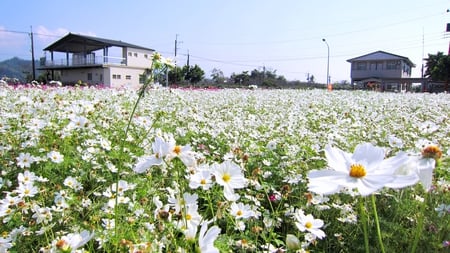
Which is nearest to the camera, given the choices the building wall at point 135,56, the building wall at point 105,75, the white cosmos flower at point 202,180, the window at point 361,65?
the white cosmos flower at point 202,180

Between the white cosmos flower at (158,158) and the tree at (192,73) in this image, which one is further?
the tree at (192,73)

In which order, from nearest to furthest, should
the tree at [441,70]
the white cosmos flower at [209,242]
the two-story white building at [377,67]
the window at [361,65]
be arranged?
the white cosmos flower at [209,242]
the tree at [441,70]
the two-story white building at [377,67]
the window at [361,65]

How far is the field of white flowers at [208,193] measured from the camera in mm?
806

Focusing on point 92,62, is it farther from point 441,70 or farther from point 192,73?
point 441,70

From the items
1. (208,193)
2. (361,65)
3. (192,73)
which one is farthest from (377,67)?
(208,193)

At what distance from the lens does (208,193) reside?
1071mm

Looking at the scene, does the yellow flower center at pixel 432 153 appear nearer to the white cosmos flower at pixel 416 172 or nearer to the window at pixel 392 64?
the white cosmos flower at pixel 416 172

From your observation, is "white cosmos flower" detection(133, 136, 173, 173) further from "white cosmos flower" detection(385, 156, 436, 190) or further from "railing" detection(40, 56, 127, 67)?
"railing" detection(40, 56, 127, 67)

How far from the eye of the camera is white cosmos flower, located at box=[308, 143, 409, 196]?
1.85 ft

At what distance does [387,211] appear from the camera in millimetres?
2041

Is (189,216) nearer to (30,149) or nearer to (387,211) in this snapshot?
(387,211)

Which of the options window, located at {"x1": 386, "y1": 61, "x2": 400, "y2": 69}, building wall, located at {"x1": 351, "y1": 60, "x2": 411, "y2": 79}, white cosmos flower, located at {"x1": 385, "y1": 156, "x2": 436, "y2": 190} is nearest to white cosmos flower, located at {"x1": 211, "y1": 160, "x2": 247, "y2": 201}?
white cosmos flower, located at {"x1": 385, "y1": 156, "x2": 436, "y2": 190}

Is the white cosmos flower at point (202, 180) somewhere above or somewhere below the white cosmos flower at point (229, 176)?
below

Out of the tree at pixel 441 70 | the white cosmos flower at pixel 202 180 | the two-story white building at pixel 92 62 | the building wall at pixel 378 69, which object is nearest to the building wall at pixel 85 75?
the two-story white building at pixel 92 62
